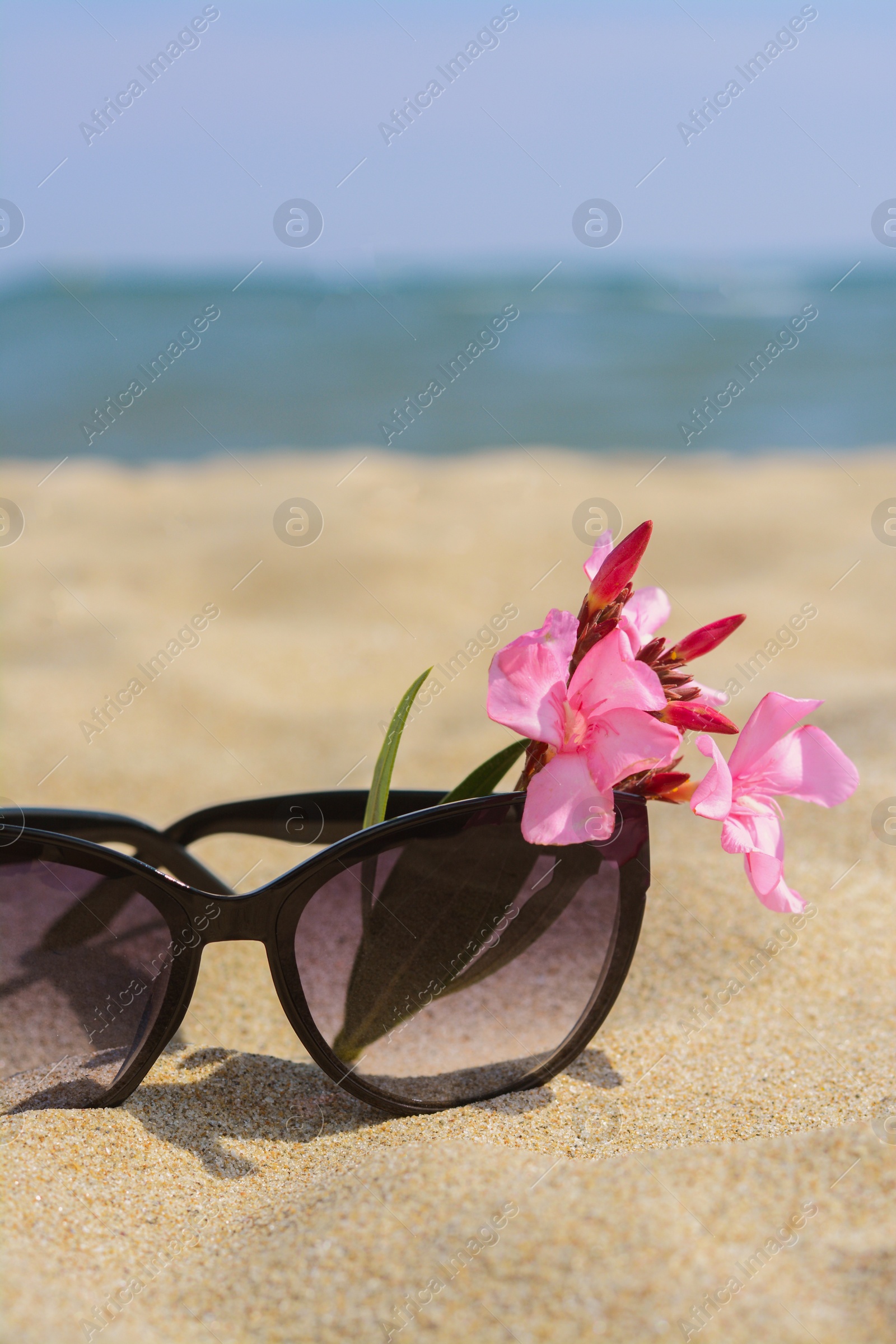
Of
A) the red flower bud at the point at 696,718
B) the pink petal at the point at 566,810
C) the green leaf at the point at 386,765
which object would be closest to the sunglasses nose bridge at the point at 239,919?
the green leaf at the point at 386,765

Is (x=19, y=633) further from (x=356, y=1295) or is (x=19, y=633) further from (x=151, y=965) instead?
(x=356, y=1295)

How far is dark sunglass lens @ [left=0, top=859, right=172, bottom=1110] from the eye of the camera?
1.22 meters

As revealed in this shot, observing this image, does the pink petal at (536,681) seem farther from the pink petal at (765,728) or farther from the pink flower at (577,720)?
the pink petal at (765,728)

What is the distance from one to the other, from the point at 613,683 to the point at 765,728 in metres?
0.21

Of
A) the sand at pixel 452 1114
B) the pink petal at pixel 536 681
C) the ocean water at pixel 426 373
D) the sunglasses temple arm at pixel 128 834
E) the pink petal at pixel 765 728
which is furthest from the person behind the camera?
the ocean water at pixel 426 373

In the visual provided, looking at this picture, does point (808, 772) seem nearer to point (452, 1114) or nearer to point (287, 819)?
point (452, 1114)

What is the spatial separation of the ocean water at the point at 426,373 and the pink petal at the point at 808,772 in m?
6.59

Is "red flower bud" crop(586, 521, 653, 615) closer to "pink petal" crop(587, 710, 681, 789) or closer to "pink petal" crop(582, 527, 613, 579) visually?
"pink petal" crop(582, 527, 613, 579)

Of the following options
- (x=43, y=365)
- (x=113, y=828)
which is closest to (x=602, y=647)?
(x=113, y=828)

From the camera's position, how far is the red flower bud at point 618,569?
3.51 ft

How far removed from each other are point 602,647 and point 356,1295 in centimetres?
62

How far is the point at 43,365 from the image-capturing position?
10.7 metres

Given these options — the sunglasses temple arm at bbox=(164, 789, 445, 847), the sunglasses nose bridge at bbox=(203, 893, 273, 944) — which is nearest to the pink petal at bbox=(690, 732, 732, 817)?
the sunglasses nose bridge at bbox=(203, 893, 273, 944)

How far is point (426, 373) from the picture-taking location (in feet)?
33.7
